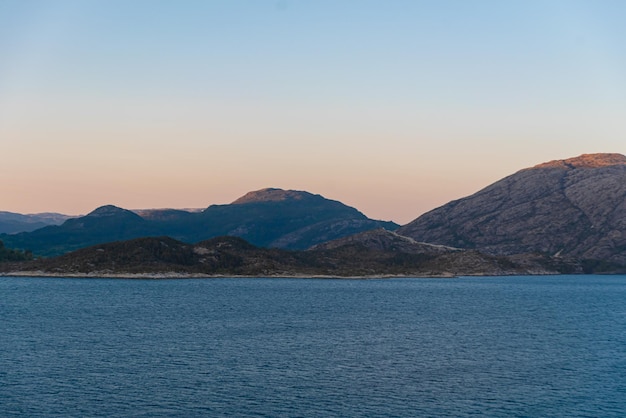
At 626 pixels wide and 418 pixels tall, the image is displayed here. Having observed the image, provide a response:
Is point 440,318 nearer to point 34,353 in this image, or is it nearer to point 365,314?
point 365,314

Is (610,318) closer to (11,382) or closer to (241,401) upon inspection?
(241,401)

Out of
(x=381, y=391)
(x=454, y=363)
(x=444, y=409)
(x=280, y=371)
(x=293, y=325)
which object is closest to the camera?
(x=444, y=409)

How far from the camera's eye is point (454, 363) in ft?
345

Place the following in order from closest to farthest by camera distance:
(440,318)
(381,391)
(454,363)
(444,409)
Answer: (444,409) → (381,391) → (454,363) → (440,318)

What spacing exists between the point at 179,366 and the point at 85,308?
292 ft

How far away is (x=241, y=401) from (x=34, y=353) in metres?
44.0

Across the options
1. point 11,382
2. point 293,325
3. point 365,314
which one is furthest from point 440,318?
point 11,382

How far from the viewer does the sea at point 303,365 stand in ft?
257

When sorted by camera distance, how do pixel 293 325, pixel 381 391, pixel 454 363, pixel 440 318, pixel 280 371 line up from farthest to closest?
pixel 440 318
pixel 293 325
pixel 454 363
pixel 280 371
pixel 381 391

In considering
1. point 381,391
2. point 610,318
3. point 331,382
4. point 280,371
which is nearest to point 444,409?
point 381,391

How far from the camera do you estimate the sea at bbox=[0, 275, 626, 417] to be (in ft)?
257

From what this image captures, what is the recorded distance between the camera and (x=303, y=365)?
331ft

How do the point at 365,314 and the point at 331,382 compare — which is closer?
the point at 331,382

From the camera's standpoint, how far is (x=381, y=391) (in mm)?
85875
